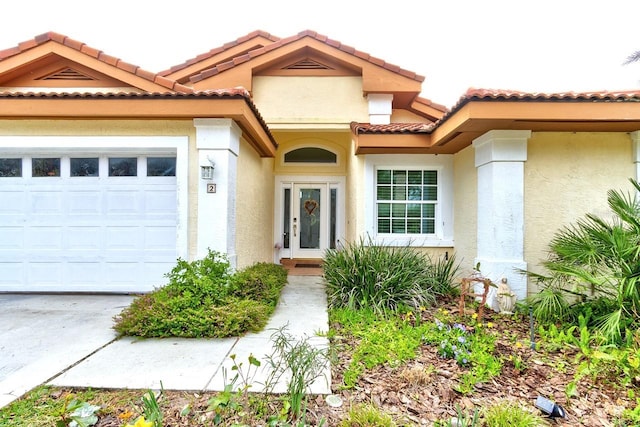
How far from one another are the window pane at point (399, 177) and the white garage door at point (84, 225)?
484cm

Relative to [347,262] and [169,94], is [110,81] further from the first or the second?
[347,262]

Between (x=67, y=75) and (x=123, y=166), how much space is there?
271 centimetres

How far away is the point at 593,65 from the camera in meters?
21.0

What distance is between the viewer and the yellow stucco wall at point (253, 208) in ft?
23.1

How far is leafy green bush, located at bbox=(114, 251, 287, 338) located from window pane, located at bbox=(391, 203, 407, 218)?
12.1 ft

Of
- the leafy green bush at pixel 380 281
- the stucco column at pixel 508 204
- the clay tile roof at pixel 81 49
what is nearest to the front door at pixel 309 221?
the leafy green bush at pixel 380 281

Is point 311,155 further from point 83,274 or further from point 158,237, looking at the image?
point 83,274

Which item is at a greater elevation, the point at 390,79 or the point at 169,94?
the point at 390,79

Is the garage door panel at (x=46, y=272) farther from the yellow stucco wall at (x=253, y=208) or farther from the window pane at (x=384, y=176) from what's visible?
the window pane at (x=384, y=176)

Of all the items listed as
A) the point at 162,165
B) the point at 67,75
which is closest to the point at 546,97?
the point at 162,165

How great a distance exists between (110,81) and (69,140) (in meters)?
1.90

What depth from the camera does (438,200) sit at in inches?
315

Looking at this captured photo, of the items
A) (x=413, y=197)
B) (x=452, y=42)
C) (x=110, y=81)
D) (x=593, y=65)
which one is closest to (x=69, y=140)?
(x=110, y=81)

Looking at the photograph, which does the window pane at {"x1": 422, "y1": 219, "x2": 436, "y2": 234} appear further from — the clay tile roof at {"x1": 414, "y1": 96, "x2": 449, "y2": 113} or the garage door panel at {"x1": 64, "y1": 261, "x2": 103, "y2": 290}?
the garage door panel at {"x1": 64, "y1": 261, "x2": 103, "y2": 290}
